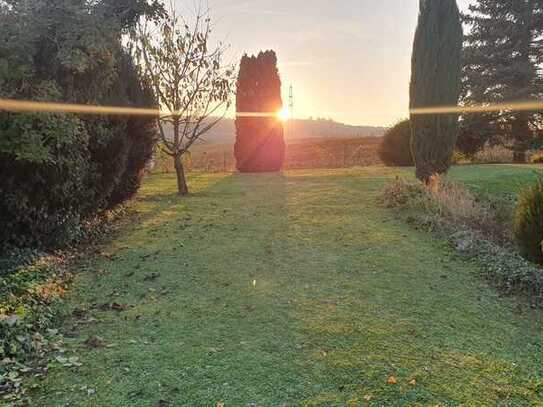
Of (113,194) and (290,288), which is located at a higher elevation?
(113,194)

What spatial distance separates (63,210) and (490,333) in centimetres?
569

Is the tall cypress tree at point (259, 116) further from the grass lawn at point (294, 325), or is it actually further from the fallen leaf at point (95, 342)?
the fallen leaf at point (95, 342)

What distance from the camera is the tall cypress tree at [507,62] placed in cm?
2044

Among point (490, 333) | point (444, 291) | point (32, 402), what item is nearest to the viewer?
point (32, 402)

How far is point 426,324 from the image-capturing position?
423 centimetres

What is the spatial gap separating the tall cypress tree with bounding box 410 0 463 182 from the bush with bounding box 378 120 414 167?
302 inches

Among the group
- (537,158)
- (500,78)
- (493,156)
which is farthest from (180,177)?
(493,156)

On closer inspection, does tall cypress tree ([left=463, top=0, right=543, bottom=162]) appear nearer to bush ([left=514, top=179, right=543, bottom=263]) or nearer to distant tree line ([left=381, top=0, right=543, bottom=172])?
distant tree line ([left=381, top=0, right=543, bottom=172])

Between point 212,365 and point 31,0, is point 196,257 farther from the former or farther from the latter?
point 31,0

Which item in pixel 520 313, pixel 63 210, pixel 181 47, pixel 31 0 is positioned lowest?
pixel 520 313

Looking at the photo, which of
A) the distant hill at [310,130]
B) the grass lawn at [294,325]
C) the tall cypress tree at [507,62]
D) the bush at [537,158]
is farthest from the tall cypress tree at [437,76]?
the distant hill at [310,130]

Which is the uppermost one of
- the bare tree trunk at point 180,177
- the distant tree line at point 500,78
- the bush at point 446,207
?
the distant tree line at point 500,78

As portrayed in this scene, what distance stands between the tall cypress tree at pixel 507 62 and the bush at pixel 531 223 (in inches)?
650

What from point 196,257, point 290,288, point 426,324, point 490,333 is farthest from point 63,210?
point 490,333
